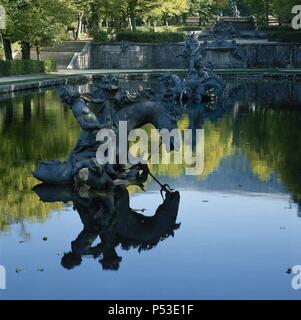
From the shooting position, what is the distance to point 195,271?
1198 centimetres

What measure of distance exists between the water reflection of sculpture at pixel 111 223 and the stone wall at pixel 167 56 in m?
58.1

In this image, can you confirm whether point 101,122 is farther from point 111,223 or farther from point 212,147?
point 212,147

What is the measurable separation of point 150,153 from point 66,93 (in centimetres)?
543

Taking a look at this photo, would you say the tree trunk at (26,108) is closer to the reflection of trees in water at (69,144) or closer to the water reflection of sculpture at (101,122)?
the reflection of trees in water at (69,144)

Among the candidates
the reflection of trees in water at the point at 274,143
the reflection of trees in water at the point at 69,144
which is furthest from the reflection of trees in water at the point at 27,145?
the reflection of trees in water at the point at 274,143

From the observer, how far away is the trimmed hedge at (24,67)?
184 ft

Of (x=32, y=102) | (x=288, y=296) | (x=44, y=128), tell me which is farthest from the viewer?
(x=32, y=102)

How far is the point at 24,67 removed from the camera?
59250mm

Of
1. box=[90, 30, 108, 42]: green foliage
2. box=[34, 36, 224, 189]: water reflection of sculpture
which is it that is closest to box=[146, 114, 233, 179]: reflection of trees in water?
box=[34, 36, 224, 189]: water reflection of sculpture

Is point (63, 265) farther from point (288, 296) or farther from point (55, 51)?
point (55, 51)

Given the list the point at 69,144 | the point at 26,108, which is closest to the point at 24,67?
the point at 26,108

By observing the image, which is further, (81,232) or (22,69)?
(22,69)
